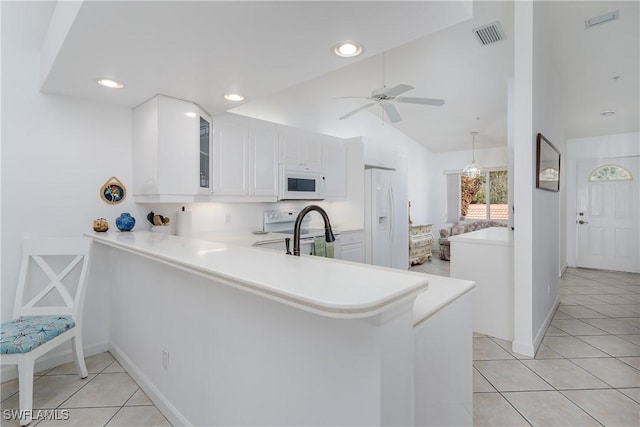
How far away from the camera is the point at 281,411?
108 centimetres

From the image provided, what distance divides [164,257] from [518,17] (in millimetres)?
3096

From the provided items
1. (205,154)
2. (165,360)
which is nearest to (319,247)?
(205,154)

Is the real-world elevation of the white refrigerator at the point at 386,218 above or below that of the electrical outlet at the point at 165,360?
above

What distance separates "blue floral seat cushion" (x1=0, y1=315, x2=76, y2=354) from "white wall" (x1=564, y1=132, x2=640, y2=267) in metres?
7.28

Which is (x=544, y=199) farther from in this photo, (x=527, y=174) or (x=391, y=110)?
(x=391, y=110)

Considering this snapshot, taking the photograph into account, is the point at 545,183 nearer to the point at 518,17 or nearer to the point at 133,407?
the point at 518,17

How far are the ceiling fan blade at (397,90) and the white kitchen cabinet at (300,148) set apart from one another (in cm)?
123

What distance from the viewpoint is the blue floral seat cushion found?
172cm

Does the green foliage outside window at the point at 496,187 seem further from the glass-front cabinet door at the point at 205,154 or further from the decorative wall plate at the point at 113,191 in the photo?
the decorative wall plate at the point at 113,191

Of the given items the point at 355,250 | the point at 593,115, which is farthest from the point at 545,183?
the point at 593,115

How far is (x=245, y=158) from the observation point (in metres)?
3.30

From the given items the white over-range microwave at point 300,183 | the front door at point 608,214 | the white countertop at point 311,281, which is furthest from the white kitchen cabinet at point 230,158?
the front door at point 608,214

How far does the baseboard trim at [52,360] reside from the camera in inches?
86.6

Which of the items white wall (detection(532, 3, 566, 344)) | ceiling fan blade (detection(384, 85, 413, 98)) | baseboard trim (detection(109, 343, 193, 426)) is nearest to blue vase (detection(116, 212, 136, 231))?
baseboard trim (detection(109, 343, 193, 426))
